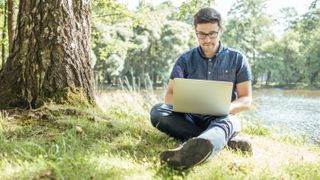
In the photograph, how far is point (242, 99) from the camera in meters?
3.05

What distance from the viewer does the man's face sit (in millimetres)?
2992

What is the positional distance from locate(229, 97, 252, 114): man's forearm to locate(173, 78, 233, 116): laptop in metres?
0.14

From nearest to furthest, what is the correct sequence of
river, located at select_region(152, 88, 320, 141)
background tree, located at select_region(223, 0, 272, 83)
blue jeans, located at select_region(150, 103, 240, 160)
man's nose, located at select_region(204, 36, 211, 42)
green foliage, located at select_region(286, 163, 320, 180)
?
green foliage, located at select_region(286, 163, 320, 180) → blue jeans, located at select_region(150, 103, 240, 160) → man's nose, located at select_region(204, 36, 211, 42) → river, located at select_region(152, 88, 320, 141) → background tree, located at select_region(223, 0, 272, 83)

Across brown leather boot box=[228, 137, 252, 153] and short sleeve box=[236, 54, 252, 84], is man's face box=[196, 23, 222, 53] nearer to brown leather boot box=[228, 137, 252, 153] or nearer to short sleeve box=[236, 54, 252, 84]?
short sleeve box=[236, 54, 252, 84]

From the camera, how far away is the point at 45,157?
2.39 metres

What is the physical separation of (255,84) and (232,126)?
126ft

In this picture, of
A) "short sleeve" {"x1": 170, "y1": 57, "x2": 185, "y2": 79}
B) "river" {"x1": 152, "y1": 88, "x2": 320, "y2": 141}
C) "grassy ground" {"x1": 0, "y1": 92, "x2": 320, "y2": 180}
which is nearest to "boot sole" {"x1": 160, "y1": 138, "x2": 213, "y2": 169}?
"grassy ground" {"x1": 0, "y1": 92, "x2": 320, "y2": 180}

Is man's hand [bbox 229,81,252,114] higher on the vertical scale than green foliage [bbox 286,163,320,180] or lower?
higher

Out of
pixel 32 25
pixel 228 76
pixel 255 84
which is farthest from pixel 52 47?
pixel 255 84

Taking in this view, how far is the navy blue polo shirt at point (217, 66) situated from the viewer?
311 centimetres

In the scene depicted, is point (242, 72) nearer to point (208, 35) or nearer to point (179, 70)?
point (208, 35)

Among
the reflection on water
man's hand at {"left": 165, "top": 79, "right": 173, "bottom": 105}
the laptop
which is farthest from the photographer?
the reflection on water

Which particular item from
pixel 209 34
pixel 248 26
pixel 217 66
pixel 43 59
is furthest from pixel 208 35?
pixel 248 26

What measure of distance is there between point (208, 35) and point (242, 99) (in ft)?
1.79
